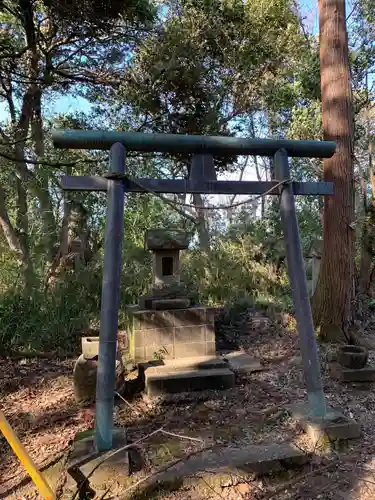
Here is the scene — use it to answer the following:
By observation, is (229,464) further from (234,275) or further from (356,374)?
(234,275)

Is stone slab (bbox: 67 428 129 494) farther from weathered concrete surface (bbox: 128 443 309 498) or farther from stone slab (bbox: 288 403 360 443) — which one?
stone slab (bbox: 288 403 360 443)

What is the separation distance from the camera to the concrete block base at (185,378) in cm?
424

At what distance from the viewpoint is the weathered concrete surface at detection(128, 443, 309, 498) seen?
2.54 metres

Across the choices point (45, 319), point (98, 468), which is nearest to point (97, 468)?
point (98, 468)

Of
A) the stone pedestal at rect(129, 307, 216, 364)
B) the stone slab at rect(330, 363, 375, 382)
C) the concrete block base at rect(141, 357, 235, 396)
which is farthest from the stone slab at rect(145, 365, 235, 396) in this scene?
the stone slab at rect(330, 363, 375, 382)

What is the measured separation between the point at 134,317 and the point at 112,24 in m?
6.08

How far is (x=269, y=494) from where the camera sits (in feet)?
8.09

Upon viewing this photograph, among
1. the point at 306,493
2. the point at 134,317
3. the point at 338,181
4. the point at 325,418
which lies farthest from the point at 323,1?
the point at 306,493

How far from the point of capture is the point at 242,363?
16.6 feet

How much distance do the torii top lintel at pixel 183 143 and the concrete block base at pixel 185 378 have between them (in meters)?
2.49

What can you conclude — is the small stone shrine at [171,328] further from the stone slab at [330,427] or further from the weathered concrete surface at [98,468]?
the weathered concrete surface at [98,468]

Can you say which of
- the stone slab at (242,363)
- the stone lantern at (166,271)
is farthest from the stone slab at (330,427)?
the stone lantern at (166,271)

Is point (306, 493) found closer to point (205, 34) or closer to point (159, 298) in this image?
point (159, 298)

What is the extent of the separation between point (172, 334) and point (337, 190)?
3016 millimetres
